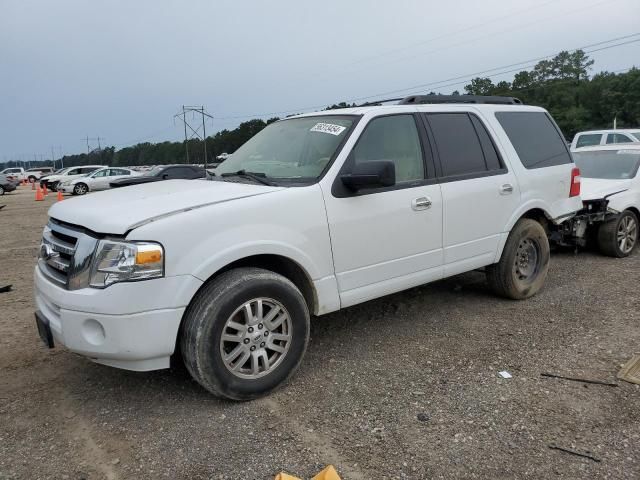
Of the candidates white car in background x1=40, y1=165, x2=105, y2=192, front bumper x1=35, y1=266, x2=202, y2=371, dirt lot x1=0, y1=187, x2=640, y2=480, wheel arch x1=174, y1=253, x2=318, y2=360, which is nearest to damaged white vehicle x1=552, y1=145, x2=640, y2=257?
dirt lot x1=0, y1=187, x2=640, y2=480

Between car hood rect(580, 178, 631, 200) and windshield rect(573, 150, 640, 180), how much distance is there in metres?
0.28

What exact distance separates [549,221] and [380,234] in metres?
2.56

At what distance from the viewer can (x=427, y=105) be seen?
4527 millimetres

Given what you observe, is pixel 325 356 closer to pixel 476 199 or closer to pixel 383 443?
pixel 383 443

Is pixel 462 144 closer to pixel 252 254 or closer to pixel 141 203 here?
pixel 252 254

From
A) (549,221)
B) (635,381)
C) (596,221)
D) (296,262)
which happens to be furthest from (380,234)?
(596,221)

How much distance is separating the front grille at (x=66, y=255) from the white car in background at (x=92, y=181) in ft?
89.7

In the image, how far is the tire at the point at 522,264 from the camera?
5004 millimetres

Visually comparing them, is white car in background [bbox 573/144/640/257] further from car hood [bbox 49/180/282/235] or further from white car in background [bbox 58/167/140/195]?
white car in background [bbox 58/167/140/195]

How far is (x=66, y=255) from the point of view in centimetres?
325

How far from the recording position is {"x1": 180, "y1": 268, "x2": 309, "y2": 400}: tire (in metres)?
3.07

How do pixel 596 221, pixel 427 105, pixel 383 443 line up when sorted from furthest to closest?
pixel 596 221
pixel 427 105
pixel 383 443

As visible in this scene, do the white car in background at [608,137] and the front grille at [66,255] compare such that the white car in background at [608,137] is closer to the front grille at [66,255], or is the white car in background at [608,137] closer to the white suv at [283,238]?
the white suv at [283,238]

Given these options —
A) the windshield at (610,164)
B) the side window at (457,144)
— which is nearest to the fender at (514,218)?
the side window at (457,144)
